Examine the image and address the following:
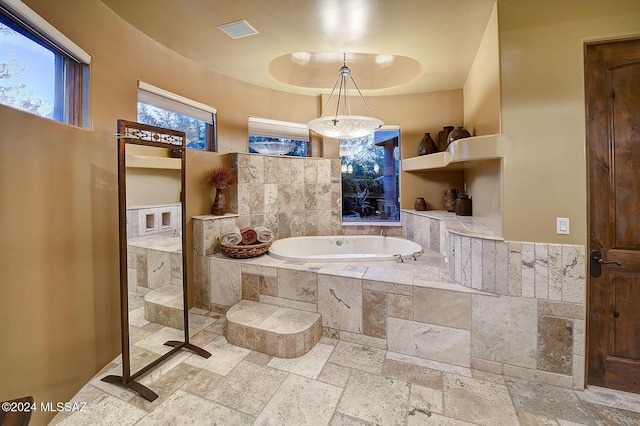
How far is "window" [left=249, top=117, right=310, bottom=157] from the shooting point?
3922 mm

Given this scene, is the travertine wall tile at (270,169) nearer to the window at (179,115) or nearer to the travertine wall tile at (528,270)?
the window at (179,115)

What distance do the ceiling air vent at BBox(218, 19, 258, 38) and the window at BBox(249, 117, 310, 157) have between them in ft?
4.52

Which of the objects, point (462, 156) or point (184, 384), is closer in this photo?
point (184, 384)


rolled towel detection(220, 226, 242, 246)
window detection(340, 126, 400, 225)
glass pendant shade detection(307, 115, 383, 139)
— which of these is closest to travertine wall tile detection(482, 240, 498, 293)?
glass pendant shade detection(307, 115, 383, 139)

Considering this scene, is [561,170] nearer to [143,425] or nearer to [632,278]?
[632,278]

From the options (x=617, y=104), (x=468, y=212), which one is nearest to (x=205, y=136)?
(x=468, y=212)

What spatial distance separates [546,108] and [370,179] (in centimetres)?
258

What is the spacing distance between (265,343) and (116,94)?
247 cm

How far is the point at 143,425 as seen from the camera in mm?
1616

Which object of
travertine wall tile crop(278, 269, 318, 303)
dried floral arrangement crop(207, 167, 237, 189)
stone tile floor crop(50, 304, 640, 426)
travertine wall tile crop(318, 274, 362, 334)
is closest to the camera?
stone tile floor crop(50, 304, 640, 426)

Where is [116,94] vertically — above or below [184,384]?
above

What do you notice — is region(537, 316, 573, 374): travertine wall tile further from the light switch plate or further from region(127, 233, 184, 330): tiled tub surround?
region(127, 233, 184, 330): tiled tub surround

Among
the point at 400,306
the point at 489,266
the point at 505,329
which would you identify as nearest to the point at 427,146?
the point at 489,266

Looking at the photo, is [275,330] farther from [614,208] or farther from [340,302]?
[614,208]
